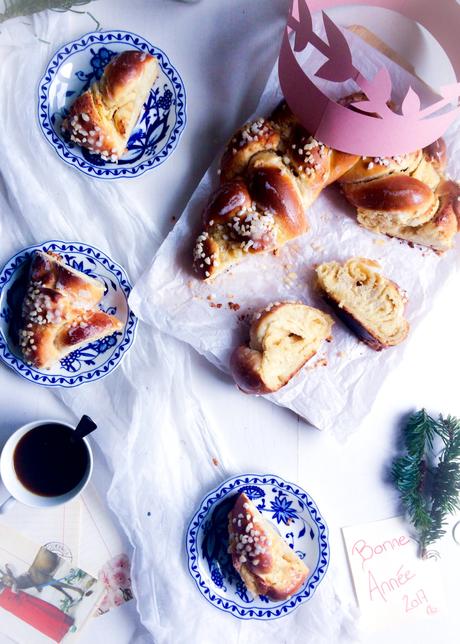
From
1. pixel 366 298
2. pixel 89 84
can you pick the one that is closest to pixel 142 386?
pixel 366 298

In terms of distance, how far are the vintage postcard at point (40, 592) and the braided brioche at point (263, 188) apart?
0.76 meters

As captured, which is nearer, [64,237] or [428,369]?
[64,237]

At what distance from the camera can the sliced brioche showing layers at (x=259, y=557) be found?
1.54 meters

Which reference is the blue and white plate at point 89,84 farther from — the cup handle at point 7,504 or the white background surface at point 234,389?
the cup handle at point 7,504

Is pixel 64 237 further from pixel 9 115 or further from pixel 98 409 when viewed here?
pixel 98 409

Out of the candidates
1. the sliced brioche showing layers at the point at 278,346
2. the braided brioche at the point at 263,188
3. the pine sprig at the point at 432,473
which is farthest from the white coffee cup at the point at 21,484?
the pine sprig at the point at 432,473

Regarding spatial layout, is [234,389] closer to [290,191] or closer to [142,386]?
[142,386]

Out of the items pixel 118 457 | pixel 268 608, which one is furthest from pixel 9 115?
pixel 268 608

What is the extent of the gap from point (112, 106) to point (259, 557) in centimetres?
109

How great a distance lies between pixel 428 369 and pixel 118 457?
795mm

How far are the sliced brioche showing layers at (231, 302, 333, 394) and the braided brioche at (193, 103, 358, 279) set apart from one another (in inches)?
6.2

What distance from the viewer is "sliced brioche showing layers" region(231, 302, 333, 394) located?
60.4 inches

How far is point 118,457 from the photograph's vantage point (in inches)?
62.1

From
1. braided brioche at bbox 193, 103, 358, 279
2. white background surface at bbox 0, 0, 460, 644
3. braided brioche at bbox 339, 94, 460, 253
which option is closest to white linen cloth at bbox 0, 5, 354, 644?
white background surface at bbox 0, 0, 460, 644
